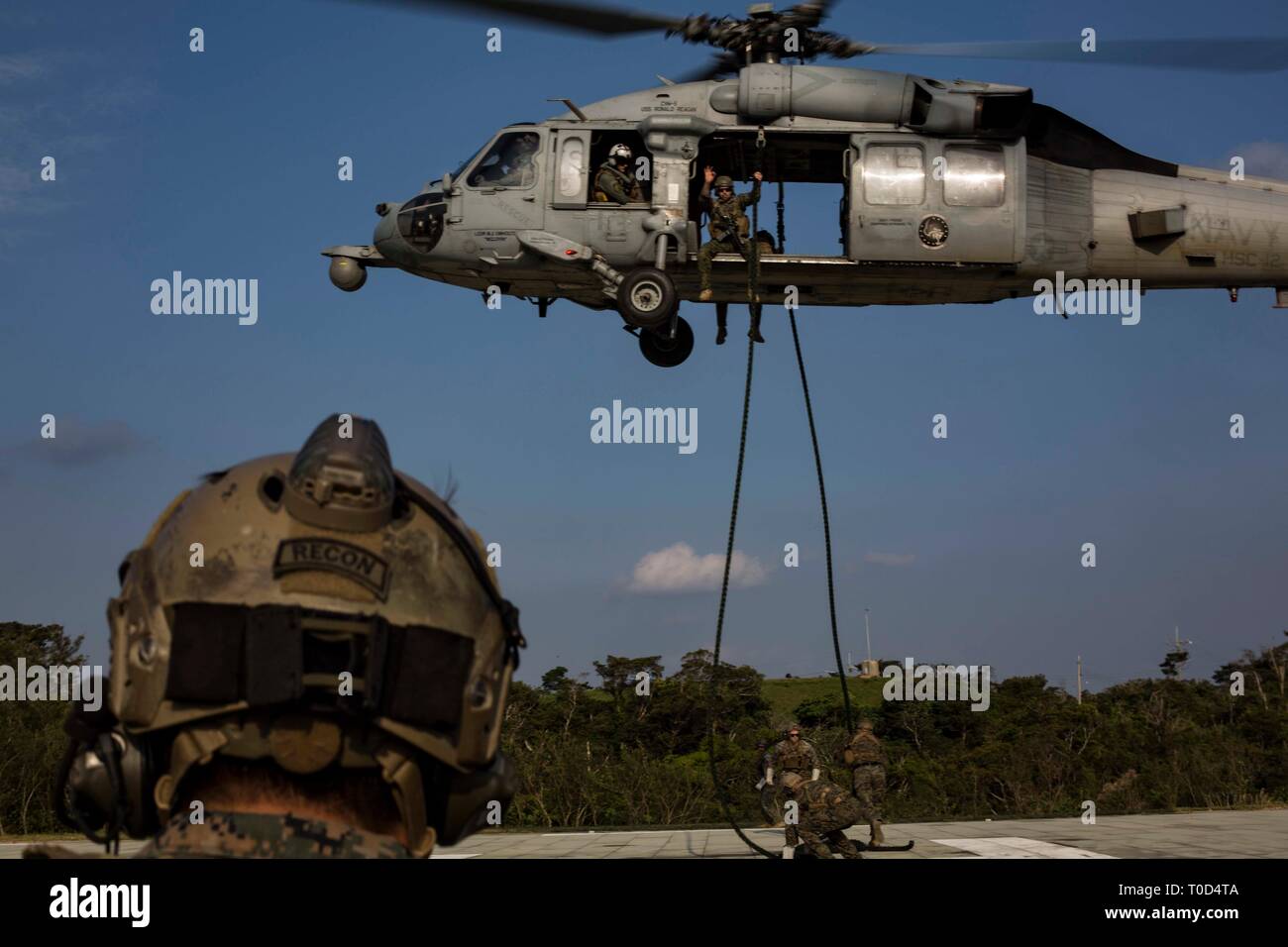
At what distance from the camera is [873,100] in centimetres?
1545

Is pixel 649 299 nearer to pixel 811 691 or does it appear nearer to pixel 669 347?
pixel 669 347

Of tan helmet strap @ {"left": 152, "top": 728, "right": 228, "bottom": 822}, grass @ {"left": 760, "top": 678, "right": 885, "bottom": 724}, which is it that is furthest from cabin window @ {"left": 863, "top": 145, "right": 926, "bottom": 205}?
grass @ {"left": 760, "top": 678, "right": 885, "bottom": 724}

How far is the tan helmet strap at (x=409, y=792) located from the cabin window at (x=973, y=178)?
13478mm

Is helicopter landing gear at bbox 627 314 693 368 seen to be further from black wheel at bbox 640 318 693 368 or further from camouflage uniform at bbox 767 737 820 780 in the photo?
camouflage uniform at bbox 767 737 820 780

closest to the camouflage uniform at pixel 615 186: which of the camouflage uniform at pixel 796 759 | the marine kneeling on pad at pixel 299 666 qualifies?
the camouflage uniform at pixel 796 759

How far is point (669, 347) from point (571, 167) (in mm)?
2457

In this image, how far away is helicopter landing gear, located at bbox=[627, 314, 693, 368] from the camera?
→ 1658 centimetres

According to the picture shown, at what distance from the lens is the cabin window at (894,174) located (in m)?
15.3

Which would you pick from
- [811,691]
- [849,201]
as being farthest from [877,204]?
[811,691]

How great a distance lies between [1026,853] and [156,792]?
37.7 ft

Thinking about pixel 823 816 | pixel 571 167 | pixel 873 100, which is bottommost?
pixel 823 816

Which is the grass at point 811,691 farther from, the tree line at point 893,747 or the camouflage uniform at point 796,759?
the camouflage uniform at point 796,759

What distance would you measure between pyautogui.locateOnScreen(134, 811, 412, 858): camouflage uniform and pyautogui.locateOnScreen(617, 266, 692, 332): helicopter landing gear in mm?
12566
